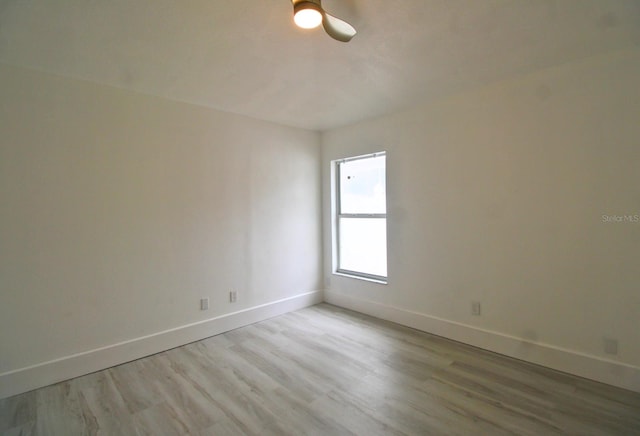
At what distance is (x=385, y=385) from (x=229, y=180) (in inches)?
102

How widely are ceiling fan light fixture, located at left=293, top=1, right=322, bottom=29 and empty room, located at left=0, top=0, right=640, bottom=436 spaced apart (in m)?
0.01

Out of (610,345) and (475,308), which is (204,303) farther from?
(610,345)

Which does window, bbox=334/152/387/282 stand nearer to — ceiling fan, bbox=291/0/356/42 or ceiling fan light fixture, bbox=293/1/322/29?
ceiling fan, bbox=291/0/356/42

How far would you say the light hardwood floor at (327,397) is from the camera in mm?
1894

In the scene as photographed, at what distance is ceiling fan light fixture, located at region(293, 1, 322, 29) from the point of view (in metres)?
1.48

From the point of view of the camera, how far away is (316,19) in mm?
1570

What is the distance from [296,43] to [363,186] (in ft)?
7.52

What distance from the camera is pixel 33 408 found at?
2117mm

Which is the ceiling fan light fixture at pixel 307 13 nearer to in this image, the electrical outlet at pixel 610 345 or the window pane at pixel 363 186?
the window pane at pixel 363 186

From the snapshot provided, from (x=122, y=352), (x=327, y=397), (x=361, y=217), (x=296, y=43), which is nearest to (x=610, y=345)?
(x=327, y=397)

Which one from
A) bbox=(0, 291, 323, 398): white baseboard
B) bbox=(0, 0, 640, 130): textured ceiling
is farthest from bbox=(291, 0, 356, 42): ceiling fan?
bbox=(0, 291, 323, 398): white baseboard

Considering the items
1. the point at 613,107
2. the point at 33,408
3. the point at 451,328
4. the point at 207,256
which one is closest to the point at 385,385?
the point at 451,328

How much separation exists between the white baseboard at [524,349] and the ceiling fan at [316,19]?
2.83 metres

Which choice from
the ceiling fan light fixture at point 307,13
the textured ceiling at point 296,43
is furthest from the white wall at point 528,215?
the ceiling fan light fixture at point 307,13
